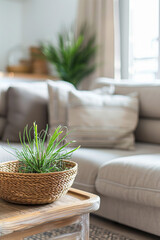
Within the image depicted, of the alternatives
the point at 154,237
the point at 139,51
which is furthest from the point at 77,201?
the point at 139,51

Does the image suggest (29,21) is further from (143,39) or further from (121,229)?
(121,229)

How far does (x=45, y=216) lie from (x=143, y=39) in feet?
10.5

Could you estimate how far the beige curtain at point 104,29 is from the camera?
12.8ft

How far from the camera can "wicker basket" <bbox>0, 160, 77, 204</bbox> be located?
110cm

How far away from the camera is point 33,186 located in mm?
1107

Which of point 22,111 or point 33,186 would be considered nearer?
point 33,186

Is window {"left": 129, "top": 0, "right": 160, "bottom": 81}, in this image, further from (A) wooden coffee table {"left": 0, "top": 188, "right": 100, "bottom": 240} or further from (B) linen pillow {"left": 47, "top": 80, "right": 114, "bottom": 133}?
(A) wooden coffee table {"left": 0, "top": 188, "right": 100, "bottom": 240}

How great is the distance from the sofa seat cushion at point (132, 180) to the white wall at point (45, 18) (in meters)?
3.11

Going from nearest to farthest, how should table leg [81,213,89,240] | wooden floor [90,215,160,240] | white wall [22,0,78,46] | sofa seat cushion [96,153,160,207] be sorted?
table leg [81,213,89,240] < sofa seat cushion [96,153,160,207] < wooden floor [90,215,160,240] < white wall [22,0,78,46]

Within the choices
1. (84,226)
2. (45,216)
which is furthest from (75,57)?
(45,216)

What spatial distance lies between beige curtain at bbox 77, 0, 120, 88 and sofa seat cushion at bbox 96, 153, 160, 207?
85.5 inches

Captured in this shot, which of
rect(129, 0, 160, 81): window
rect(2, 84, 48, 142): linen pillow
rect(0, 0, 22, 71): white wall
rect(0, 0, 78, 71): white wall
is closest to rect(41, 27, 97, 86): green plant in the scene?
rect(129, 0, 160, 81): window

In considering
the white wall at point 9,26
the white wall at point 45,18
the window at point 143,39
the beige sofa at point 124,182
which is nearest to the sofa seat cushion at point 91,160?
the beige sofa at point 124,182

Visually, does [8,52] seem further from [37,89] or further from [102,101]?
[102,101]
